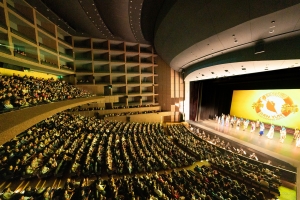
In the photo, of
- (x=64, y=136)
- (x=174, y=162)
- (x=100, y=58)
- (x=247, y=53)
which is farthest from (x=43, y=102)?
(x=100, y=58)

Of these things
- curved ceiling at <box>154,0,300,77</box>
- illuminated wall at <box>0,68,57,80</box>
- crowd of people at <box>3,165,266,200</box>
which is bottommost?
crowd of people at <box>3,165,266,200</box>

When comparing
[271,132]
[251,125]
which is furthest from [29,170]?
[251,125]

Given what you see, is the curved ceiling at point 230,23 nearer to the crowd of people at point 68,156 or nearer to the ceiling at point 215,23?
the ceiling at point 215,23

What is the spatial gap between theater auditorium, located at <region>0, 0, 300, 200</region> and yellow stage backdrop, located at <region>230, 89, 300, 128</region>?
10 cm

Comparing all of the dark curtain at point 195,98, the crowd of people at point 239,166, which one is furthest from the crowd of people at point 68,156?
the dark curtain at point 195,98

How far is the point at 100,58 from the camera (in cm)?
1825

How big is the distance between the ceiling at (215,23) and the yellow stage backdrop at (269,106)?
6.22m

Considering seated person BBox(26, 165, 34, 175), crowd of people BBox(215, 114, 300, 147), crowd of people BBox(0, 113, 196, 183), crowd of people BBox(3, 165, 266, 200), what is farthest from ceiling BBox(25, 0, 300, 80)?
seated person BBox(26, 165, 34, 175)

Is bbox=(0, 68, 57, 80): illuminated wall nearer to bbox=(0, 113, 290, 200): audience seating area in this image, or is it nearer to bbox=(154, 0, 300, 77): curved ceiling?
bbox=(0, 113, 290, 200): audience seating area

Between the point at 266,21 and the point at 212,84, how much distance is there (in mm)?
13757

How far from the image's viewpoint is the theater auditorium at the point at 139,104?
5141 mm

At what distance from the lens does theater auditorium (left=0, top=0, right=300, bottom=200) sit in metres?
5.14

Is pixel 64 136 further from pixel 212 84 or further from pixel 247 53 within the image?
pixel 212 84

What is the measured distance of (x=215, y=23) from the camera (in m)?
6.62
